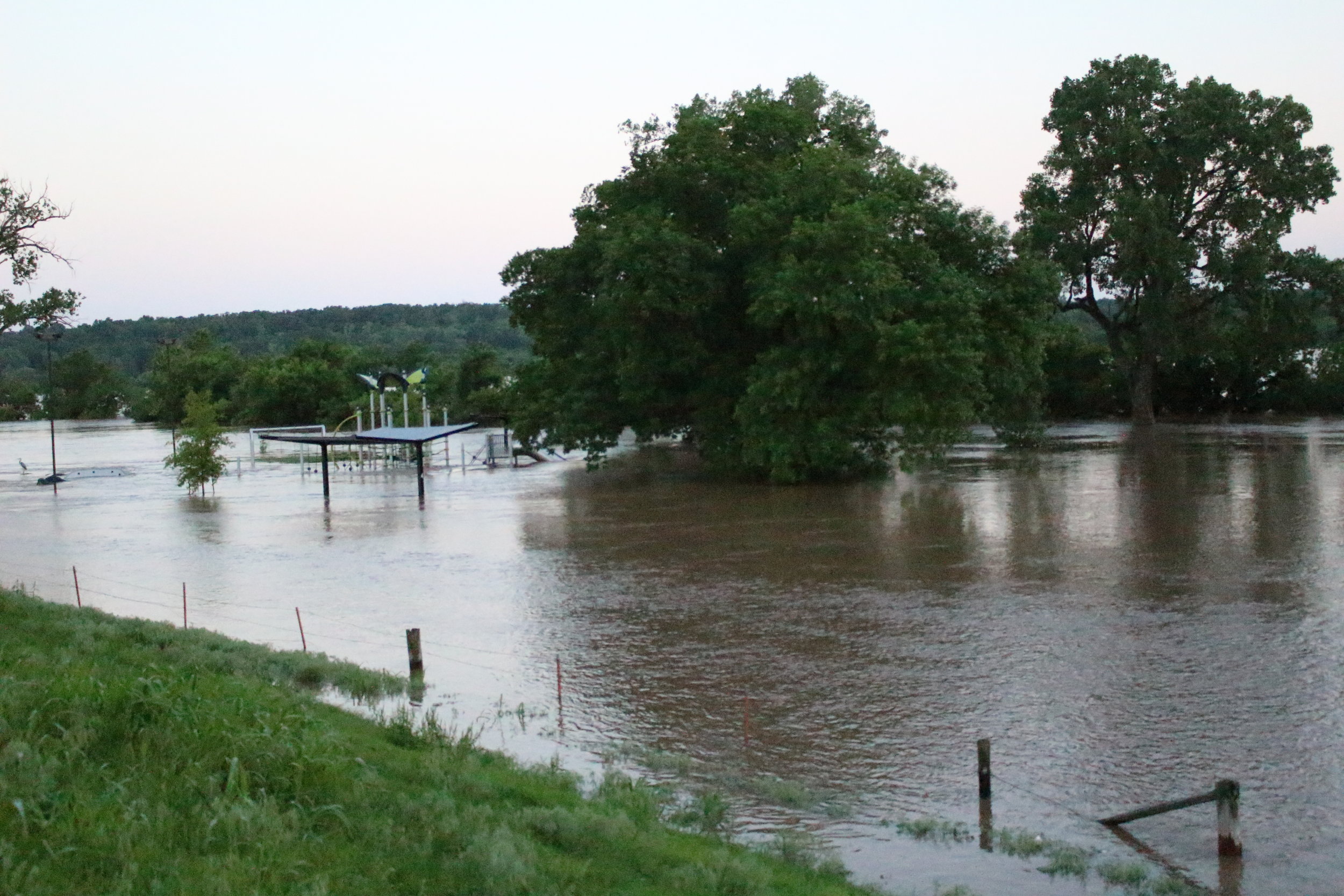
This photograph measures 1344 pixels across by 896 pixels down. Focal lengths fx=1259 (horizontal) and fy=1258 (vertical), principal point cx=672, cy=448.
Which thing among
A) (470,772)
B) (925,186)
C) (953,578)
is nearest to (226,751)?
(470,772)

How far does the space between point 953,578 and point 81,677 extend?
14163 mm

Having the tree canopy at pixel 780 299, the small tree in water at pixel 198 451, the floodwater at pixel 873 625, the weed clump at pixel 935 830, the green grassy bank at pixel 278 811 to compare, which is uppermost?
the tree canopy at pixel 780 299

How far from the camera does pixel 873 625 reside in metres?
16.6

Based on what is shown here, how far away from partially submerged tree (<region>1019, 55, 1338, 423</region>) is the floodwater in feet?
58.1

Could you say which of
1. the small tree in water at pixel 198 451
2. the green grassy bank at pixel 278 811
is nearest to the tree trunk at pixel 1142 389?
the small tree in water at pixel 198 451

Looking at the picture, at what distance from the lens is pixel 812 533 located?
2559 cm

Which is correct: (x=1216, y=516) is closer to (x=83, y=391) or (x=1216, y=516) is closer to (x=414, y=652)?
(x=414, y=652)

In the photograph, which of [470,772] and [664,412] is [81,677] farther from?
[664,412]

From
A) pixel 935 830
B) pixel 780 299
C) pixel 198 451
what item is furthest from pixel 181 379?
pixel 935 830

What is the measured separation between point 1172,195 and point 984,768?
163 feet

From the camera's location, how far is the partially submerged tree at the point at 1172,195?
5112 centimetres

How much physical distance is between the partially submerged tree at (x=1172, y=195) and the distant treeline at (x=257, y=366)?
116ft

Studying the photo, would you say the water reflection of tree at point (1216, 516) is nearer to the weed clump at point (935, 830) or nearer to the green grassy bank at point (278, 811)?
the weed clump at point (935, 830)

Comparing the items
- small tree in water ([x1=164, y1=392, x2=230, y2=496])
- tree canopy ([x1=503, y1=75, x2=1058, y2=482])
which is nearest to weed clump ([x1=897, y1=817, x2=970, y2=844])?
tree canopy ([x1=503, y1=75, x2=1058, y2=482])
